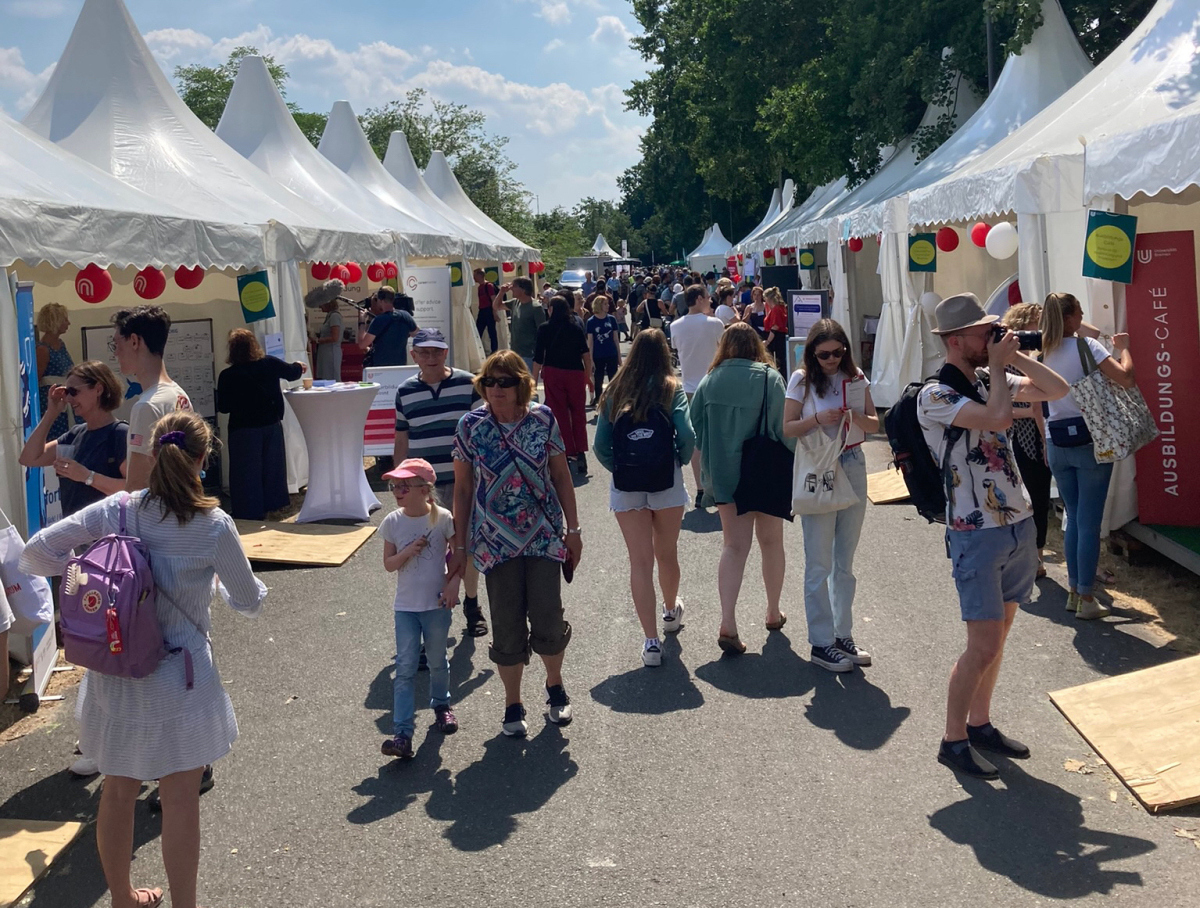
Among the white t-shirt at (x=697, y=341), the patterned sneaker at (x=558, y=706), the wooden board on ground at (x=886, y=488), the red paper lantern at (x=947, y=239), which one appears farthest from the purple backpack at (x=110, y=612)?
the red paper lantern at (x=947, y=239)

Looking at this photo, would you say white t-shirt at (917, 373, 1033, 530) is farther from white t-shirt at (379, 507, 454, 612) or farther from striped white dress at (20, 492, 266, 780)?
striped white dress at (20, 492, 266, 780)

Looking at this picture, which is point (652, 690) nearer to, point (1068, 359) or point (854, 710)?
point (854, 710)

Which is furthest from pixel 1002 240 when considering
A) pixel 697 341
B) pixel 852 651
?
pixel 852 651

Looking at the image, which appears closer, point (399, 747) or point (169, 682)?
point (169, 682)

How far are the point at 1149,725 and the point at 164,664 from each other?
12.9 feet

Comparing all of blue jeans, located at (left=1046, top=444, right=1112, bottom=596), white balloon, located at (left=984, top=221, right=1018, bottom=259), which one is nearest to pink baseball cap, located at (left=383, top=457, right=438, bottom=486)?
blue jeans, located at (left=1046, top=444, right=1112, bottom=596)

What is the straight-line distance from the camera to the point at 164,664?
3.63 meters

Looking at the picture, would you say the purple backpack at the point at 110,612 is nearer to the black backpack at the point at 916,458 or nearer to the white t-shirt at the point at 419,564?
the white t-shirt at the point at 419,564

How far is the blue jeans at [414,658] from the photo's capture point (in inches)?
204

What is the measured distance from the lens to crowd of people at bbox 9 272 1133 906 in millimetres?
3672

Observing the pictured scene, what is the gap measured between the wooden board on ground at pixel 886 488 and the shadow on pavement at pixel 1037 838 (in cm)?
566

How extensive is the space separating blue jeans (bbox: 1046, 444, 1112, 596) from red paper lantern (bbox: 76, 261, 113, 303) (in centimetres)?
670

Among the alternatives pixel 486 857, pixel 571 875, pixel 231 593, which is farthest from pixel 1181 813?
pixel 231 593

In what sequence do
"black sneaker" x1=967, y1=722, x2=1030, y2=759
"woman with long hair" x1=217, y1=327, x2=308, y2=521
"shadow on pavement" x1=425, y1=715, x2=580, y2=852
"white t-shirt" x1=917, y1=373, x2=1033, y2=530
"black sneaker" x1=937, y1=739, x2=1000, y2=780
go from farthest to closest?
"woman with long hair" x1=217, y1=327, x2=308, y2=521, "black sneaker" x1=967, y1=722, x2=1030, y2=759, "black sneaker" x1=937, y1=739, x2=1000, y2=780, "white t-shirt" x1=917, y1=373, x2=1033, y2=530, "shadow on pavement" x1=425, y1=715, x2=580, y2=852
